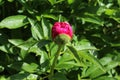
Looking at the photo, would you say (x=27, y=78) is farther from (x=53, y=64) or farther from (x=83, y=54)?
(x=83, y=54)

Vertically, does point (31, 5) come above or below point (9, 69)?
above

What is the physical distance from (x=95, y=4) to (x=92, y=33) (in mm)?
193

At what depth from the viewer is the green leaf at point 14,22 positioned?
189 centimetres

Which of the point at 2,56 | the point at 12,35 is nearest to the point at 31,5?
the point at 12,35

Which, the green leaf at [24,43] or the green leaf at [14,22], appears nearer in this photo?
the green leaf at [24,43]

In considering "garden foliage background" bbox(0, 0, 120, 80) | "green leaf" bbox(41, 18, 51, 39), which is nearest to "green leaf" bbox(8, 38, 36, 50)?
"garden foliage background" bbox(0, 0, 120, 80)

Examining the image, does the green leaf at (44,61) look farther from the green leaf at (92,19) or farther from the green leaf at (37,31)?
the green leaf at (92,19)

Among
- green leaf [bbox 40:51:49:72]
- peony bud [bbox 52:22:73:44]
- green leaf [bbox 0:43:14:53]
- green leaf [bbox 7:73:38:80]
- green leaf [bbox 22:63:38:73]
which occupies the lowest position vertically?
green leaf [bbox 7:73:38:80]

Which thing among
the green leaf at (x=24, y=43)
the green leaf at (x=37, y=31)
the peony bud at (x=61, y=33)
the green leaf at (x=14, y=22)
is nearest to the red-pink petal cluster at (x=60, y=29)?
the peony bud at (x=61, y=33)

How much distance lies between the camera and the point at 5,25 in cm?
189

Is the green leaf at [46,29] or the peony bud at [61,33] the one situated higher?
the peony bud at [61,33]

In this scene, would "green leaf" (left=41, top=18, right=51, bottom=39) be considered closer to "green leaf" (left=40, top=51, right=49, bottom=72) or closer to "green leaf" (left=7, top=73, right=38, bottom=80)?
"green leaf" (left=40, top=51, right=49, bottom=72)

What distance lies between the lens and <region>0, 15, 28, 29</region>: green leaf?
1.89 meters

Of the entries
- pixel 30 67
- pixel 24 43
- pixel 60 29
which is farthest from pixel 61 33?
pixel 30 67
